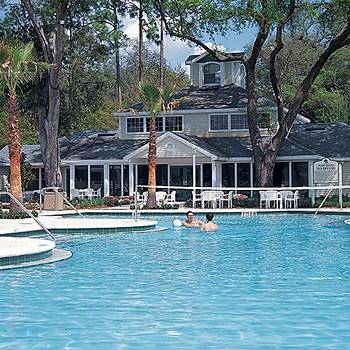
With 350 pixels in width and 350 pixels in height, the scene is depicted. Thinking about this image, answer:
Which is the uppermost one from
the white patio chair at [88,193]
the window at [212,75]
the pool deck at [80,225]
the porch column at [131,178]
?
the window at [212,75]

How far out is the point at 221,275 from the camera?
13.3 metres

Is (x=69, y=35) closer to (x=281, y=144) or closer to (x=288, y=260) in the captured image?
(x=281, y=144)

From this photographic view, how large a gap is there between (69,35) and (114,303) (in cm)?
3296

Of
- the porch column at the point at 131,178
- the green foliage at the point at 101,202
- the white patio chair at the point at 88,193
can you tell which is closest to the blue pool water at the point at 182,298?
the green foliage at the point at 101,202

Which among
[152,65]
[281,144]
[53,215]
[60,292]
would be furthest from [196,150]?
[152,65]

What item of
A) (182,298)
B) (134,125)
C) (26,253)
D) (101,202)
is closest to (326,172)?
(101,202)

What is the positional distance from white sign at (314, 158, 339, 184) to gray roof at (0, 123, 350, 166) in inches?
46.6

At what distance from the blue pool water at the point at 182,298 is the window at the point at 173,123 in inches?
875

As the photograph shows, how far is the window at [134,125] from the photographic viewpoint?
4150 centimetres

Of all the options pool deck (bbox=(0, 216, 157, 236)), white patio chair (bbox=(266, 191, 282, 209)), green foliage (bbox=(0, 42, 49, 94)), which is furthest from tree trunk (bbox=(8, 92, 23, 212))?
white patio chair (bbox=(266, 191, 282, 209))

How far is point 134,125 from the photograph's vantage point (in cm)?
4169

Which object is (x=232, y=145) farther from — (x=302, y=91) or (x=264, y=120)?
(x=302, y=91)

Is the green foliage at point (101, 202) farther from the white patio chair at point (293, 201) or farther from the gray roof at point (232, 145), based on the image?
the white patio chair at point (293, 201)

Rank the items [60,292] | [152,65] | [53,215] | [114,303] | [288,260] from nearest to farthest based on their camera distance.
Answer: [114,303] < [60,292] < [288,260] < [53,215] < [152,65]
